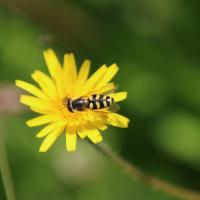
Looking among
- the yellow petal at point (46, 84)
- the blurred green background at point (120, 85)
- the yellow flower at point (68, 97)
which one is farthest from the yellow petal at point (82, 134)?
the blurred green background at point (120, 85)

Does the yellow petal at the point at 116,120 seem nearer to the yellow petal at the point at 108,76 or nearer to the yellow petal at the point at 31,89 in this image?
the yellow petal at the point at 108,76

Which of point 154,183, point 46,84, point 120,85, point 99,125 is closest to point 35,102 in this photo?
point 46,84

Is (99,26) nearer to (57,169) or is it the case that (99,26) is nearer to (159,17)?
(159,17)

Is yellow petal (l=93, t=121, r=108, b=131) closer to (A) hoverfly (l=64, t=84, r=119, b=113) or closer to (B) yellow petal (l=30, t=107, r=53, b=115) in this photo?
(A) hoverfly (l=64, t=84, r=119, b=113)

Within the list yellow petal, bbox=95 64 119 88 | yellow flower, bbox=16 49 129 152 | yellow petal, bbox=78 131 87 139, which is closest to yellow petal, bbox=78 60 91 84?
yellow flower, bbox=16 49 129 152

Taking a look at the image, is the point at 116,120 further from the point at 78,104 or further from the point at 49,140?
the point at 49,140
